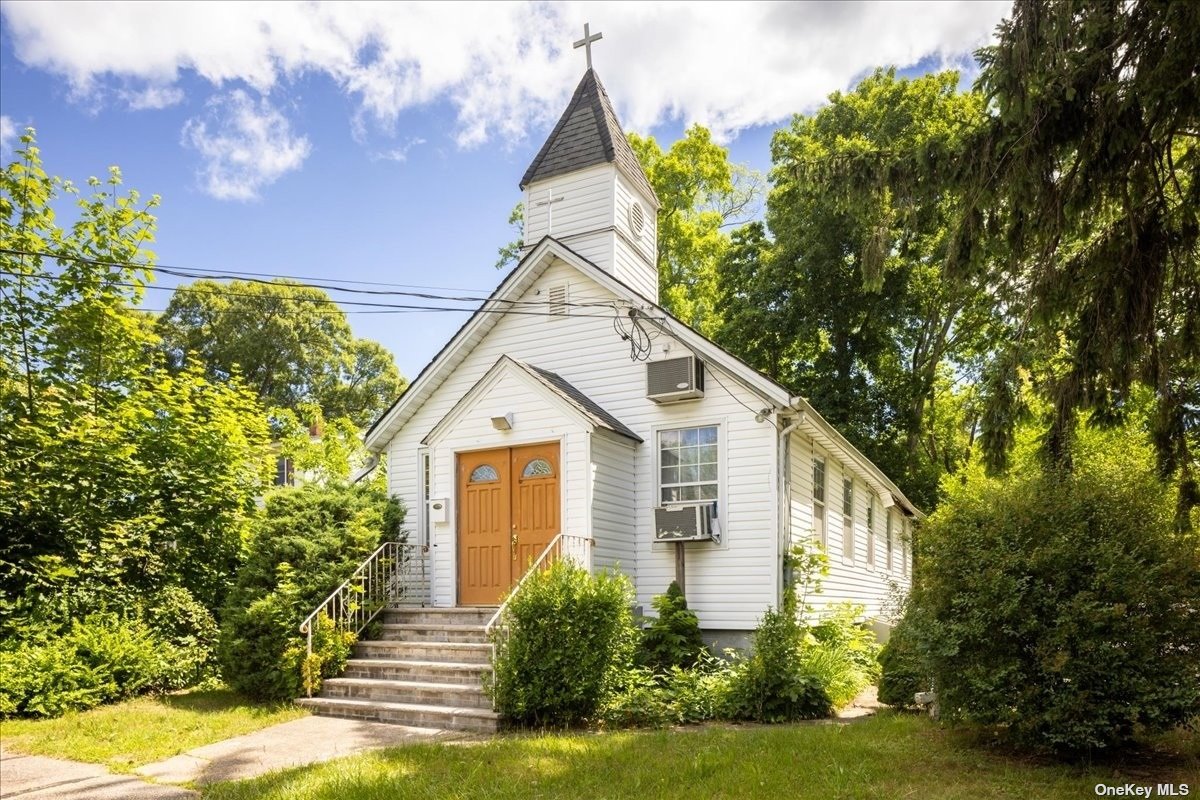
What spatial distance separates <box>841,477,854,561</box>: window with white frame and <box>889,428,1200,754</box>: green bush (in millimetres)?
8350

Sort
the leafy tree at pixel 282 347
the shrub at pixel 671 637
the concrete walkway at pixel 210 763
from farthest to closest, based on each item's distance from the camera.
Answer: the leafy tree at pixel 282 347
the shrub at pixel 671 637
the concrete walkway at pixel 210 763

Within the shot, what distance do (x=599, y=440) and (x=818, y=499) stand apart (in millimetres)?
4338

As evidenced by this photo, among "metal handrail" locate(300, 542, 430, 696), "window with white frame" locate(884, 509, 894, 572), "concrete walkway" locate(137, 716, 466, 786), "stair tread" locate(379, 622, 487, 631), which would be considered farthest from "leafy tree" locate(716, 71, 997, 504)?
"concrete walkway" locate(137, 716, 466, 786)

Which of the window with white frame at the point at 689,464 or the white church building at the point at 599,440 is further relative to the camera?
the window with white frame at the point at 689,464

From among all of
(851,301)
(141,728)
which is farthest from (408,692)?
(851,301)

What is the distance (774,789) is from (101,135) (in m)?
10.6

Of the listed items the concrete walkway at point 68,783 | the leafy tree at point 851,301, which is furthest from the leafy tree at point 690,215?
the concrete walkway at point 68,783

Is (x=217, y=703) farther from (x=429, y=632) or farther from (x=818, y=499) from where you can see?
(x=818, y=499)

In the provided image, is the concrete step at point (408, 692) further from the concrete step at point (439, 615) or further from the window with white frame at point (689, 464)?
the window with white frame at point (689, 464)

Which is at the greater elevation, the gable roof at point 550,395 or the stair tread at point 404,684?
the gable roof at point 550,395

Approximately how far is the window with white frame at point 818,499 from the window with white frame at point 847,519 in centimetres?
159

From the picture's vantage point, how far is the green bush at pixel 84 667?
877 centimetres

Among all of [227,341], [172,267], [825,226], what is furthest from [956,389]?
[227,341]

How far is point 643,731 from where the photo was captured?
802cm
